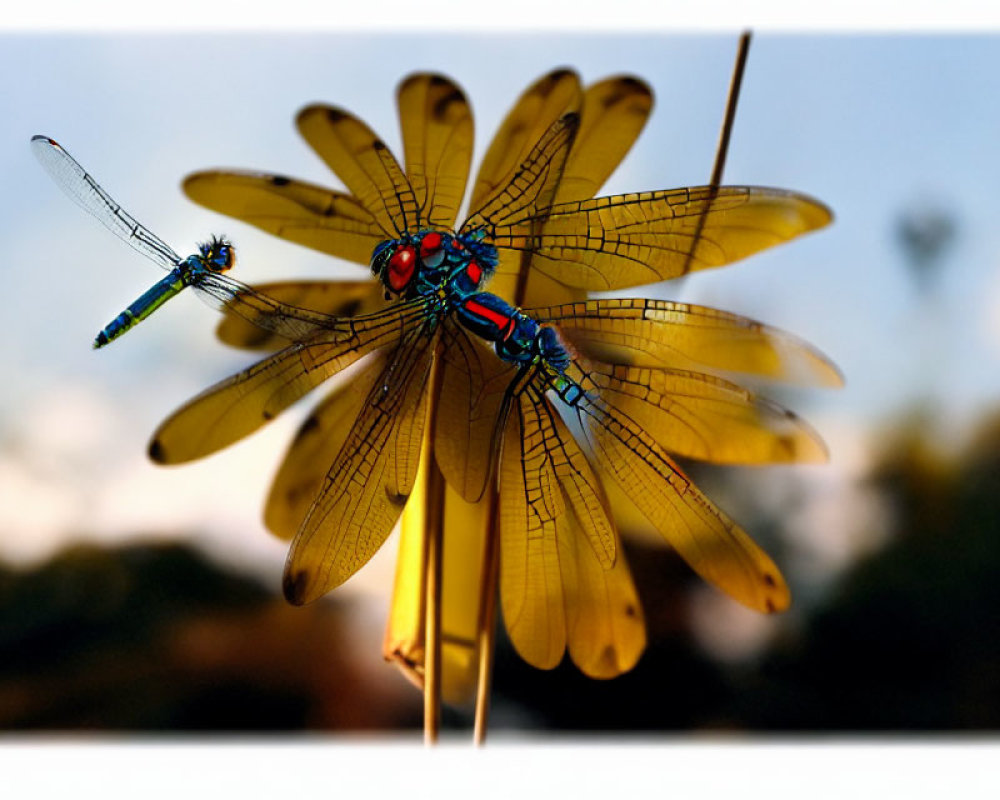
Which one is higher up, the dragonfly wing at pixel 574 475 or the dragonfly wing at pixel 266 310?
the dragonfly wing at pixel 266 310

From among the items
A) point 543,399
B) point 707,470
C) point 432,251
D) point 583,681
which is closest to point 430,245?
point 432,251

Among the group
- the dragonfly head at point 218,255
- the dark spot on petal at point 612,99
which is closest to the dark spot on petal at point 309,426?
the dragonfly head at point 218,255

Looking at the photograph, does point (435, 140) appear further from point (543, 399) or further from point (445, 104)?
point (543, 399)

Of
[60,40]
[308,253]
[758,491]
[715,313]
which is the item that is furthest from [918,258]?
[60,40]

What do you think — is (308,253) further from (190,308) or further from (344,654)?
(344,654)

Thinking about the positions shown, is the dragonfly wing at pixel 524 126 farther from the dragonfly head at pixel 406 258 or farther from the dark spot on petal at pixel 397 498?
the dark spot on petal at pixel 397 498

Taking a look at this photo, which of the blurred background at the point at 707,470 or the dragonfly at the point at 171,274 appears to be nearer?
the dragonfly at the point at 171,274
